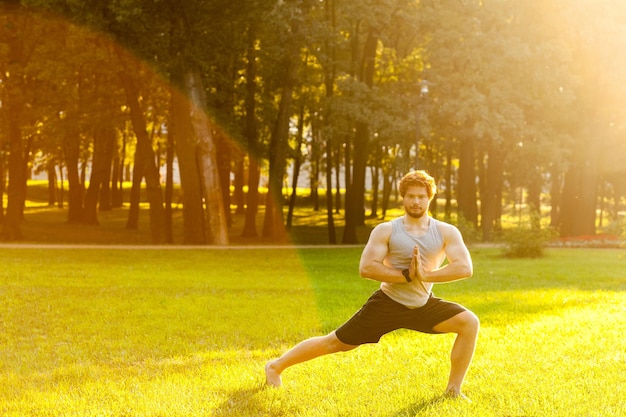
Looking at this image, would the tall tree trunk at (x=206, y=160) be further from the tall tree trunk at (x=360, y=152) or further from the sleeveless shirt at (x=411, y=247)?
the sleeveless shirt at (x=411, y=247)

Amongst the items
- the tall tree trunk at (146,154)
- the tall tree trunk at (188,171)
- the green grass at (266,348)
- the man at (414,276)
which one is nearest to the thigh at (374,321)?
the man at (414,276)

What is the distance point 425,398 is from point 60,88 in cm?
2884

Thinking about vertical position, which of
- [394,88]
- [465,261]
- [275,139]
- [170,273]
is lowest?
[170,273]

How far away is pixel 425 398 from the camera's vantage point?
7504mm

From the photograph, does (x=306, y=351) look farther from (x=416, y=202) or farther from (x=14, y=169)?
(x=14, y=169)

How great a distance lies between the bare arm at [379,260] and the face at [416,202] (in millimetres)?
212

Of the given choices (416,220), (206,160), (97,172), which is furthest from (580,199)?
(416,220)

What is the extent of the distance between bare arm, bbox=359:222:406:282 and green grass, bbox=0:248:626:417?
43.2 inches

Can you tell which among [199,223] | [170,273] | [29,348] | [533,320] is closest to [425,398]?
[29,348]

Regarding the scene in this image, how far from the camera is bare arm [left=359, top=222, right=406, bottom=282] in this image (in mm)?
6633

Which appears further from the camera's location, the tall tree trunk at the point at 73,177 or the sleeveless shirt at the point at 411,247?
the tall tree trunk at the point at 73,177

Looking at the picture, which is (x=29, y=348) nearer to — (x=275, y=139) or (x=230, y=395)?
(x=230, y=395)

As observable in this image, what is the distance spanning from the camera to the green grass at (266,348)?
289 inches

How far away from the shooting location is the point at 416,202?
6.70m
